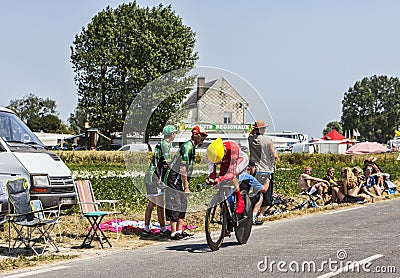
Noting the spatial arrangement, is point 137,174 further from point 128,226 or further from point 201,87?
point 201,87

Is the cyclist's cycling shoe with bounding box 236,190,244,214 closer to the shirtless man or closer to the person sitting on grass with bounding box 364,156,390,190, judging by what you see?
the shirtless man

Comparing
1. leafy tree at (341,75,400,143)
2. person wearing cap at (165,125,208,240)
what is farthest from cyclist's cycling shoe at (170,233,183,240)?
leafy tree at (341,75,400,143)

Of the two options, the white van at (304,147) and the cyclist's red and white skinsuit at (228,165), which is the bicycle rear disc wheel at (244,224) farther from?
the white van at (304,147)

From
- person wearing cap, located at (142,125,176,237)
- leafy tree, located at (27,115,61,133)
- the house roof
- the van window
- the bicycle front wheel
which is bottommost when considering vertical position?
the bicycle front wheel

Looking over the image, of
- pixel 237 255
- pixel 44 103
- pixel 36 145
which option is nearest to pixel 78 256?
pixel 237 255

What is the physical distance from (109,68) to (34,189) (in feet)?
137

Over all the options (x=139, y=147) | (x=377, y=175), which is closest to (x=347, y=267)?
(x=139, y=147)

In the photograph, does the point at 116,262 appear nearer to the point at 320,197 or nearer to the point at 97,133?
the point at 320,197

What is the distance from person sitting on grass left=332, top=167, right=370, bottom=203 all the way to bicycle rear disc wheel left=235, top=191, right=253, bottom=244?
7943 mm

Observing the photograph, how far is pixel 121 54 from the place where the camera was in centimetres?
5128

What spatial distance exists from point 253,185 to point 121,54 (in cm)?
3971

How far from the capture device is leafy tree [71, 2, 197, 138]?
49094 mm

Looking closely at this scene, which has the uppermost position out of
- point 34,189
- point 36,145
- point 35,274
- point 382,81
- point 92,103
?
point 382,81

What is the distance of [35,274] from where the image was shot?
8789 mm
